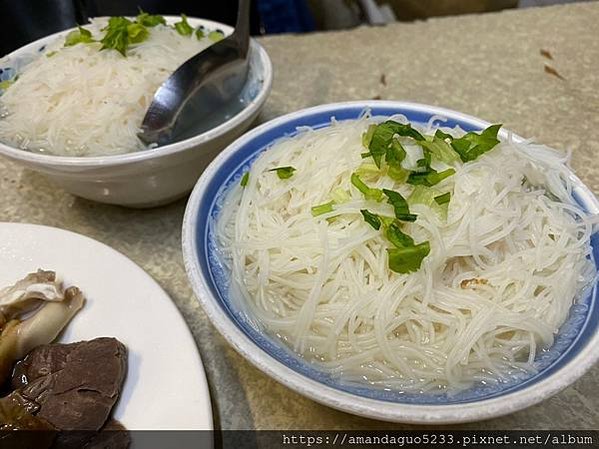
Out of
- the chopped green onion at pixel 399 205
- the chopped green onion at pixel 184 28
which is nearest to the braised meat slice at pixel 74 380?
the chopped green onion at pixel 399 205

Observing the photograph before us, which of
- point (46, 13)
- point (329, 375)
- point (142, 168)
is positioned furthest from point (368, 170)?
point (46, 13)

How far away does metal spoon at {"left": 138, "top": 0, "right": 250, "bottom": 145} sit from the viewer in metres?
1.39

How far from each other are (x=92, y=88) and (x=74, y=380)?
0.81m

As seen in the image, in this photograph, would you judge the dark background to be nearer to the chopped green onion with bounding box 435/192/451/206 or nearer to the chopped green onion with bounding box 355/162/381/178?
the chopped green onion with bounding box 355/162/381/178

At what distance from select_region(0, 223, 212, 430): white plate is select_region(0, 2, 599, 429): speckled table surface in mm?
170

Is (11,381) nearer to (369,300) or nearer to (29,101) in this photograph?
(369,300)

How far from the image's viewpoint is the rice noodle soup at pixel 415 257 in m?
0.90

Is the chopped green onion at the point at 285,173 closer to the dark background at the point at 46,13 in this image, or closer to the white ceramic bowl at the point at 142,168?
the white ceramic bowl at the point at 142,168

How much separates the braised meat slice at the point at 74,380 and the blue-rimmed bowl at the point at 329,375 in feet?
0.66

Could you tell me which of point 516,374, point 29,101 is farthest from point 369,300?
point 29,101

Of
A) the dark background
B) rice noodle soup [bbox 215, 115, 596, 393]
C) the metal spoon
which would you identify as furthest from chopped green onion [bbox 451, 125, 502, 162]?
the dark background

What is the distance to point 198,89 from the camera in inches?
57.4

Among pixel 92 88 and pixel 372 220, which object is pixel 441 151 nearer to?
pixel 372 220

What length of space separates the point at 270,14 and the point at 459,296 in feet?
7.68
